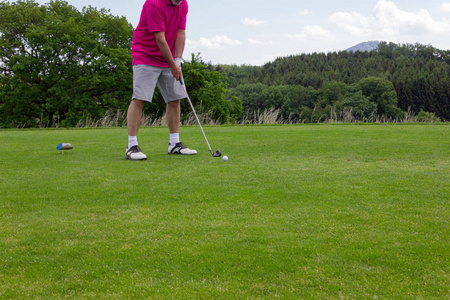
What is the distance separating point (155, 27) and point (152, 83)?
0.72 m

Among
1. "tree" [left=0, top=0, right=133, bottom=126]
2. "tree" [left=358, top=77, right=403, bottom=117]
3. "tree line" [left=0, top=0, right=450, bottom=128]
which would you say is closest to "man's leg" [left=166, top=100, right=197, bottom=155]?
"tree line" [left=0, top=0, right=450, bottom=128]

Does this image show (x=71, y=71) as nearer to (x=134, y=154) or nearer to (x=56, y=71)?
(x=56, y=71)

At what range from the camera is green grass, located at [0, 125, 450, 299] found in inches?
56.7

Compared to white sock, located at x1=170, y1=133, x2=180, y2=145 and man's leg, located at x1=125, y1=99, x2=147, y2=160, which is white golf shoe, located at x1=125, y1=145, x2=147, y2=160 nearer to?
man's leg, located at x1=125, y1=99, x2=147, y2=160

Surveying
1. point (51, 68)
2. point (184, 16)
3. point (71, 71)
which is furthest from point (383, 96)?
point (184, 16)

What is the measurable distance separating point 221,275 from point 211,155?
3.30 m

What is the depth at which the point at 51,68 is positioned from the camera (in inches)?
1010

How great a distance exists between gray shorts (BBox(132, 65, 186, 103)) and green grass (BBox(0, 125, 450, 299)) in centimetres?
159

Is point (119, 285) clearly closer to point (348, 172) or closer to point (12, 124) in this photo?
point (348, 172)

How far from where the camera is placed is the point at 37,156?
479cm

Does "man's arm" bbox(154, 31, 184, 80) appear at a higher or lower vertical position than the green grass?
higher

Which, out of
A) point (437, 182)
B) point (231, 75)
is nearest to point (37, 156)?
point (437, 182)

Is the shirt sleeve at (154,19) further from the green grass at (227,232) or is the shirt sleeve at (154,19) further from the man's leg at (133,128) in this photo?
the green grass at (227,232)

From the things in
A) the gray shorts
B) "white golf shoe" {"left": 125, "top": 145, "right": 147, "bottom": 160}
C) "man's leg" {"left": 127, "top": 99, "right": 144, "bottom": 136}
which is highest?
the gray shorts
